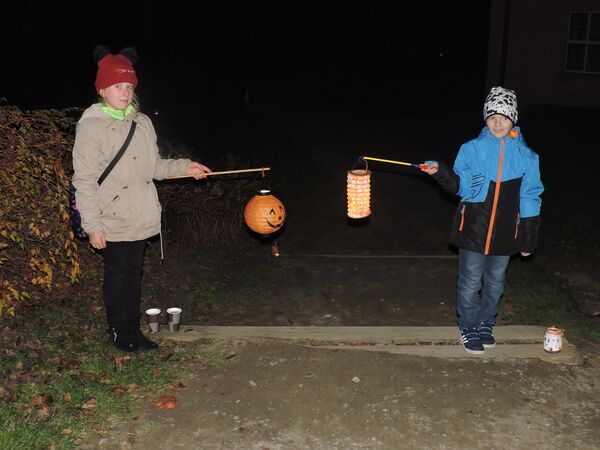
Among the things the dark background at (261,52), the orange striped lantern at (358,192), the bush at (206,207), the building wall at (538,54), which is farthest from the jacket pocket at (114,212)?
the building wall at (538,54)

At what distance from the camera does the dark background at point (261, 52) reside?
22156 mm

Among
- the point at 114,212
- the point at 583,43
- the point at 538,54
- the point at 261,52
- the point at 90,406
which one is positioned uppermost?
the point at 261,52

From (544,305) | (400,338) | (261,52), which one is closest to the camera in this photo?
(400,338)

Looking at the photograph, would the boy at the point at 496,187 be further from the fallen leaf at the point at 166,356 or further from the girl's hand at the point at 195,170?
the fallen leaf at the point at 166,356

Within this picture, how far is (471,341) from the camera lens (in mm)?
5352

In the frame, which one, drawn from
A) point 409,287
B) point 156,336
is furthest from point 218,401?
point 409,287

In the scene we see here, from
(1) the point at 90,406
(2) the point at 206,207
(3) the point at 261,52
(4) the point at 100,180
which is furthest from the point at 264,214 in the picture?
(3) the point at 261,52

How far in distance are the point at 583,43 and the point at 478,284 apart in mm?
16619

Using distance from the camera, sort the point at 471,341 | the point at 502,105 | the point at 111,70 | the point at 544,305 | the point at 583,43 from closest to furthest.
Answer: the point at 111,70 < the point at 502,105 < the point at 471,341 < the point at 544,305 < the point at 583,43

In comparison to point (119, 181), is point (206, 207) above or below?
below

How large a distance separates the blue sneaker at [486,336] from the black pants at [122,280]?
9.04ft

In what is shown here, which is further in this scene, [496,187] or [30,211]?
[30,211]

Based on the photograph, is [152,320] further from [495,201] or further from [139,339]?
[495,201]

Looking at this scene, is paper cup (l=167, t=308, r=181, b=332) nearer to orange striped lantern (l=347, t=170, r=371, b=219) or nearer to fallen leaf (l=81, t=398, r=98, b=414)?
fallen leaf (l=81, t=398, r=98, b=414)
